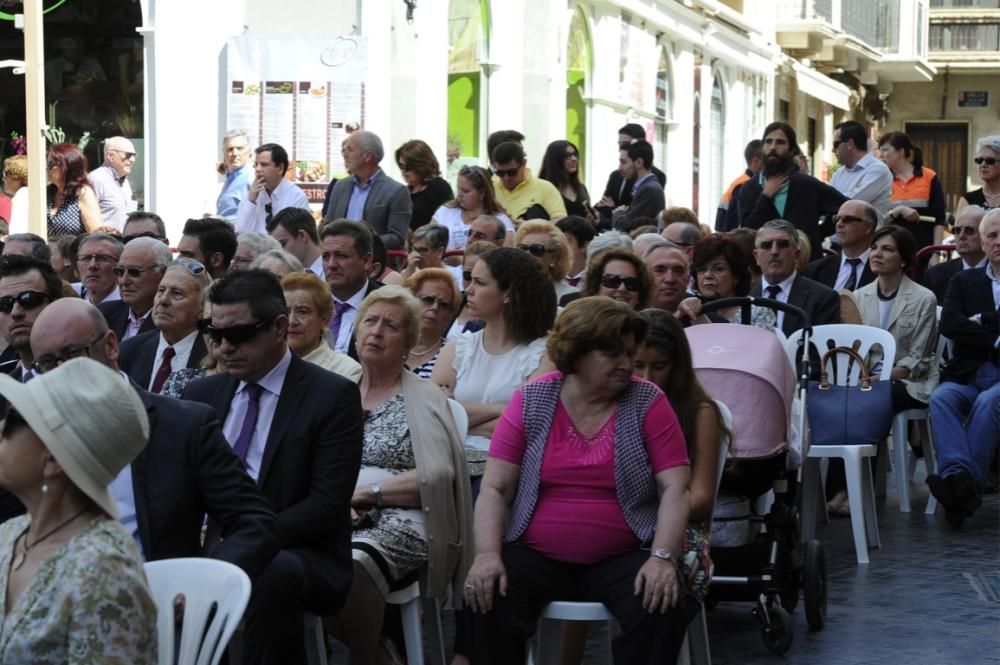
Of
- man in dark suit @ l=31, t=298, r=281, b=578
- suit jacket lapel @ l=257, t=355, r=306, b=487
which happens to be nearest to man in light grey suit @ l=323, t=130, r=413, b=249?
suit jacket lapel @ l=257, t=355, r=306, b=487

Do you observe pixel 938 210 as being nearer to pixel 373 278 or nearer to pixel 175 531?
pixel 373 278

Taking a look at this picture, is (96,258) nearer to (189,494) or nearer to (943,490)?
(943,490)

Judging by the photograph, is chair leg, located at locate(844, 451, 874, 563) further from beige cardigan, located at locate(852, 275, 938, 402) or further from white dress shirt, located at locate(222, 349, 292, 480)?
white dress shirt, located at locate(222, 349, 292, 480)

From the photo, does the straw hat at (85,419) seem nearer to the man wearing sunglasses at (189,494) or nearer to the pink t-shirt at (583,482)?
the man wearing sunglasses at (189,494)

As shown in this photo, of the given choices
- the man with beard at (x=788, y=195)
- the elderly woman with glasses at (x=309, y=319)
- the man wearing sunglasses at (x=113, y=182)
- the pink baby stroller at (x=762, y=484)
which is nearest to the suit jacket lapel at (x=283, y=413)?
the elderly woman with glasses at (x=309, y=319)

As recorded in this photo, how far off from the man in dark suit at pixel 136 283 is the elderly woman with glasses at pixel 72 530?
5064mm

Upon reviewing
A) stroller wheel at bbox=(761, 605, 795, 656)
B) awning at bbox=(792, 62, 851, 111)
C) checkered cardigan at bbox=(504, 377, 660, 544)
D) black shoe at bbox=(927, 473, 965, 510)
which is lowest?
stroller wheel at bbox=(761, 605, 795, 656)

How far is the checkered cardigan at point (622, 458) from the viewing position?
5.82m

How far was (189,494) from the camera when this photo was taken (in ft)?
16.4

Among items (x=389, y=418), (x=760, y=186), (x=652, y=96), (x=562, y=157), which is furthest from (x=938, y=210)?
(x=652, y=96)

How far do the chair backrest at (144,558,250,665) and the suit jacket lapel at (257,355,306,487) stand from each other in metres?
1.14

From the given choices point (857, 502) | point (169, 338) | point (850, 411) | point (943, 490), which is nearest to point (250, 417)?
point (169, 338)

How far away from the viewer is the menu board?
16.7 meters

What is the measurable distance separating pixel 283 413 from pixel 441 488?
907 millimetres
